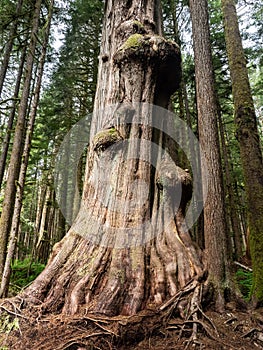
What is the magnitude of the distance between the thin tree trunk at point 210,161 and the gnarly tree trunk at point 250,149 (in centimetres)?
57

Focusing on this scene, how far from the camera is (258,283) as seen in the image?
382 centimetres

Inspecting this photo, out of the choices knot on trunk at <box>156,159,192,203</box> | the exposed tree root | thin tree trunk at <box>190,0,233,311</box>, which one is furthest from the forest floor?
knot on trunk at <box>156,159,192,203</box>

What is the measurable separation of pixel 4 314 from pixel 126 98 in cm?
364

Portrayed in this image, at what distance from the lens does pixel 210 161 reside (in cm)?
431

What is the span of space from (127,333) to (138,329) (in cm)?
13

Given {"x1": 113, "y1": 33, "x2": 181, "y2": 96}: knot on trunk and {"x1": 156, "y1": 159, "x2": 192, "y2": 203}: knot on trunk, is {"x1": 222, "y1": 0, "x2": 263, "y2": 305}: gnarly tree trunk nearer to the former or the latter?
{"x1": 156, "y1": 159, "x2": 192, "y2": 203}: knot on trunk

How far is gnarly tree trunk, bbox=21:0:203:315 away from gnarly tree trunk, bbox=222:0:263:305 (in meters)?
0.99

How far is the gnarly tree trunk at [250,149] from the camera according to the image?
4.08 metres

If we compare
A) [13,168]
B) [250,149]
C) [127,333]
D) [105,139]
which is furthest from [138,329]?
[13,168]

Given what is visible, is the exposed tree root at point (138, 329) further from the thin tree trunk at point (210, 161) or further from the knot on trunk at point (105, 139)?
the knot on trunk at point (105, 139)

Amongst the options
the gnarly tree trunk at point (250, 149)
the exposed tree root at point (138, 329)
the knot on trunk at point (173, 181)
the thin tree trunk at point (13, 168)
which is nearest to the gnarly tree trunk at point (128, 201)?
the knot on trunk at point (173, 181)

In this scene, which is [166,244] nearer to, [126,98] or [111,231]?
[111,231]

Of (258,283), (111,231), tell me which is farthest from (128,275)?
(258,283)

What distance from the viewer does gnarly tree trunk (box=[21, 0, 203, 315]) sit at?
10.8 feet
